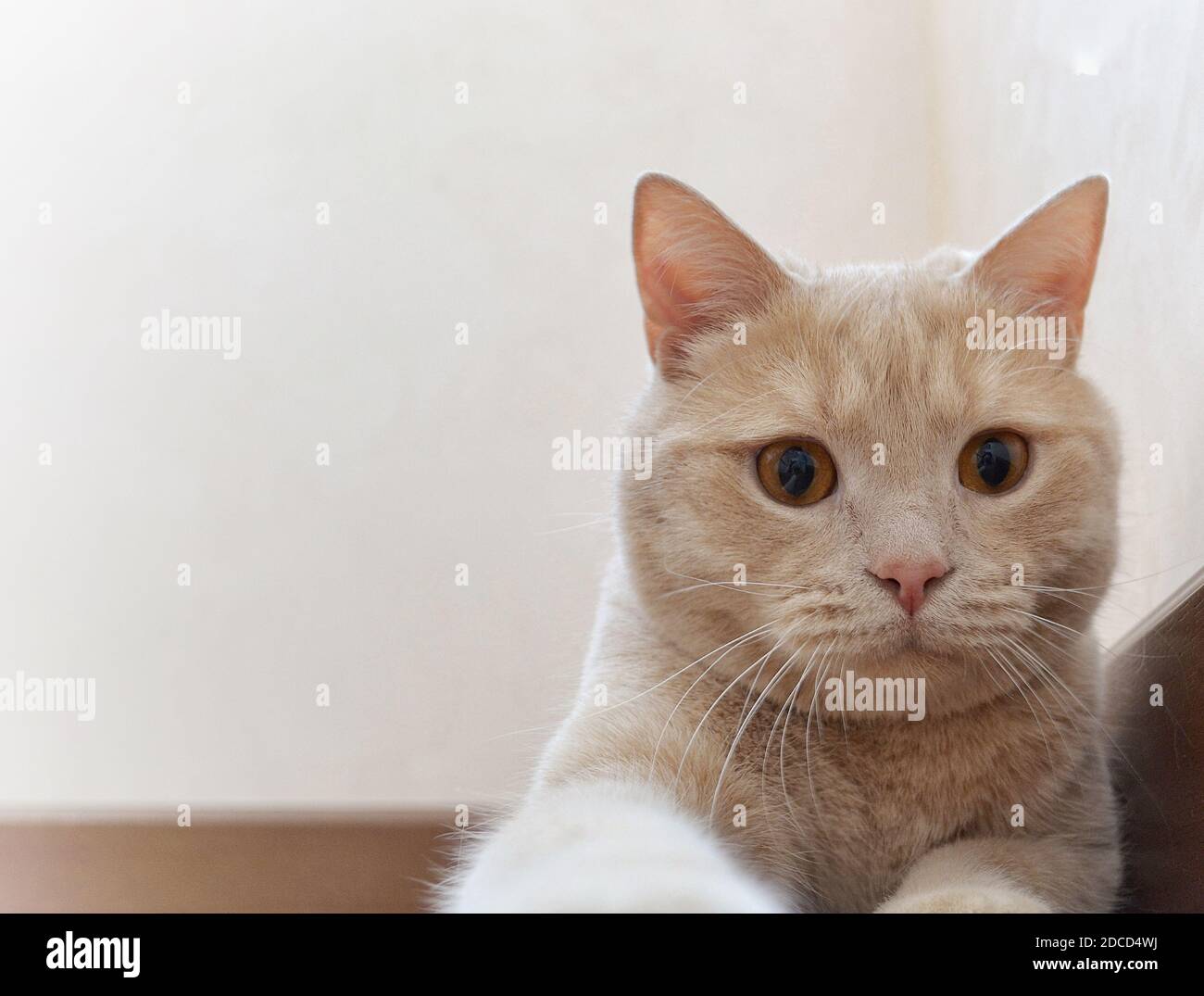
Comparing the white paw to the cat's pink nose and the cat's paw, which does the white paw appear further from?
the cat's pink nose

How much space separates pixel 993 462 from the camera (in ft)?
2.84

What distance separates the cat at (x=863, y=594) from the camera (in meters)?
0.80

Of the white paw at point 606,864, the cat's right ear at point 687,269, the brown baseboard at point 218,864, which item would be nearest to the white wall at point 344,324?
the brown baseboard at point 218,864

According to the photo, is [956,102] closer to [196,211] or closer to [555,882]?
[196,211]

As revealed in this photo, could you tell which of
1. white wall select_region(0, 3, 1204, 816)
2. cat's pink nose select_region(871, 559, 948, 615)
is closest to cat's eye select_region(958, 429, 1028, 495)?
cat's pink nose select_region(871, 559, 948, 615)

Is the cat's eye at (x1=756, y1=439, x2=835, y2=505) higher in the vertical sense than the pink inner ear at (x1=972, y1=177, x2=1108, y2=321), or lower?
lower

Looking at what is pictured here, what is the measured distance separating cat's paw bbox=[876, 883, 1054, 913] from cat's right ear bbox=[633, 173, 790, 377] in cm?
52

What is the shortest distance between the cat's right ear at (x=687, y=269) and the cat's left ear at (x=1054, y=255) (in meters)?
0.19

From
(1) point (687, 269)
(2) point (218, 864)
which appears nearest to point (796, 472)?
(1) point (687, 269)

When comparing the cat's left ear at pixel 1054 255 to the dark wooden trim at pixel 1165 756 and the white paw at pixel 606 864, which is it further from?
the white paw at pixel 606 864

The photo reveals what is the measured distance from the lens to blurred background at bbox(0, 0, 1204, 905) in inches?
65.2

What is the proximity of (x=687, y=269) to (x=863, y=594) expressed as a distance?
0.38 meters

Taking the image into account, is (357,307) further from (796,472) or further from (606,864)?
(606,864)

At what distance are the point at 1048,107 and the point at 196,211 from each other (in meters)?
1.44
